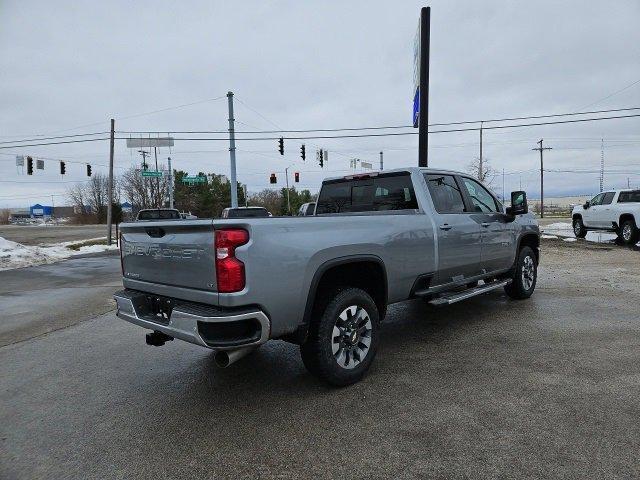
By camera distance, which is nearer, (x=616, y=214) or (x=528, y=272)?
(x=528, y=272)

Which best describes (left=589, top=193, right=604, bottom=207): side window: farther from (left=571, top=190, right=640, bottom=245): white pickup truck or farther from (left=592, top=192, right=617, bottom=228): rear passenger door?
(left=592, top=192, right=617, bottom=228): rear passenger door

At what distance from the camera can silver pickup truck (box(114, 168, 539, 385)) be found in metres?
2.98

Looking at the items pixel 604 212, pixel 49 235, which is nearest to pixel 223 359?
pixel 604 212

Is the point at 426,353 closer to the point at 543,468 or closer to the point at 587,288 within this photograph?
the point at 543,468

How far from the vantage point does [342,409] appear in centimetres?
330

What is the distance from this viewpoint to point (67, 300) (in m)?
8.10

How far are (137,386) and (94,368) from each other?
0.82 metres

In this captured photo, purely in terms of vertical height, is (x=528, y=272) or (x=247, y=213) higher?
(x=247, y=213)

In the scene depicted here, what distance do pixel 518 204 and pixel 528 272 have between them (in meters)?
1.42

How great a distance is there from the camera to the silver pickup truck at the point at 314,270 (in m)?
2.98

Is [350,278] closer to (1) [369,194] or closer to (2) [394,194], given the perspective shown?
(2) [394,194]

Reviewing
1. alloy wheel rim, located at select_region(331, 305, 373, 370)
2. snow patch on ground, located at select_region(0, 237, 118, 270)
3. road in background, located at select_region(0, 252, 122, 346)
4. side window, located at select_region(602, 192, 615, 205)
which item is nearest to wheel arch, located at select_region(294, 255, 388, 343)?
alloy wheel rim, located at select_region(331, 305, 373, 370)

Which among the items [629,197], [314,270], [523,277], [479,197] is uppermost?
[629,197]

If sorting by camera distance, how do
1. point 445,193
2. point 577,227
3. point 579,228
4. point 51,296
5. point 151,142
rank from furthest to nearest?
point 151,142 < point 577,227 < point 579,228 < point 51,296 < point 445,193
